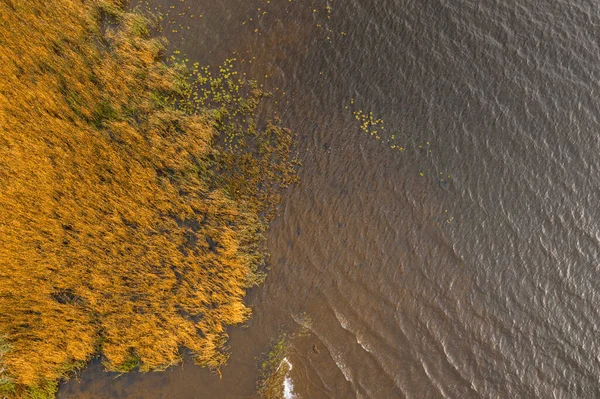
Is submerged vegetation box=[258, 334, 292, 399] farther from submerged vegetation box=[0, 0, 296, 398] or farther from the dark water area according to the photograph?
submerged vegetation box=[0, 0, 296, 398]

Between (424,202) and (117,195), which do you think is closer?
(117,195)

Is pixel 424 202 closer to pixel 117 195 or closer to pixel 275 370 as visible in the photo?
pixel 275 370

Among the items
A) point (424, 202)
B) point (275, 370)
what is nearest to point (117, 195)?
point (275, 370)

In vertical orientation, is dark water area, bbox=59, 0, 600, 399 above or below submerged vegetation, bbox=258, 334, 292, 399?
above

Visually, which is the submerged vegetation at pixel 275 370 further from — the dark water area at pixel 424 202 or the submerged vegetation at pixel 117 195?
the submerged vegetation at pixel 117 195

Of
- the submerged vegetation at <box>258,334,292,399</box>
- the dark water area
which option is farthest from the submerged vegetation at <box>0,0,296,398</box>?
the submerged vegetation at <box>258,334,292,399</box>

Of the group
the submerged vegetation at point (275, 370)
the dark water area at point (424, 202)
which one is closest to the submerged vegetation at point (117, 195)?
the dark water area at point (424, 202)
